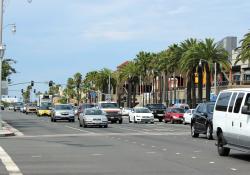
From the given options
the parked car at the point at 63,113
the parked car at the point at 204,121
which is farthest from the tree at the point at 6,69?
the parked car at the point at 204,121

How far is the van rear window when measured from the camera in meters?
19.1

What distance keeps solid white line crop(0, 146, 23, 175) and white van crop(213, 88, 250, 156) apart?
6394mm

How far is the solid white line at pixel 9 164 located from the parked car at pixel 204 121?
1159cm

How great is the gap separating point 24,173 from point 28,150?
24.2ft

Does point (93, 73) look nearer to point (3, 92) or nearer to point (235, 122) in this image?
point (3, 92)

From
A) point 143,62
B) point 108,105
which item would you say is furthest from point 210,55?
point 143,62

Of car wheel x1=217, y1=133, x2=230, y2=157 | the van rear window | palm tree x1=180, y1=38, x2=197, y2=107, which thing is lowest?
car wheel x1=217, y1=133, x2=230, y2=157

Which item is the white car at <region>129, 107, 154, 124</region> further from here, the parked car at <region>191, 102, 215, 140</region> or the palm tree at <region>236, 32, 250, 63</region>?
the parked car at <region>191, 102, 215, 140</region>

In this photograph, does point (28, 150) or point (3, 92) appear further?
point (3, 92)

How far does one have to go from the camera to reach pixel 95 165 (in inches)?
645

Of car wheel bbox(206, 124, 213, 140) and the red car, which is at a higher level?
the red car

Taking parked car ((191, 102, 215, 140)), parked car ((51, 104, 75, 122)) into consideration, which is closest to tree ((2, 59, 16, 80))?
parked car ((51, 104, 75, 122))

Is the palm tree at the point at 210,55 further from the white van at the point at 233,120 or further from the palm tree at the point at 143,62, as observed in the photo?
the white van at the point at 233,120

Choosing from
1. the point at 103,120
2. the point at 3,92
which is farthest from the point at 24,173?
the point at 103,120
